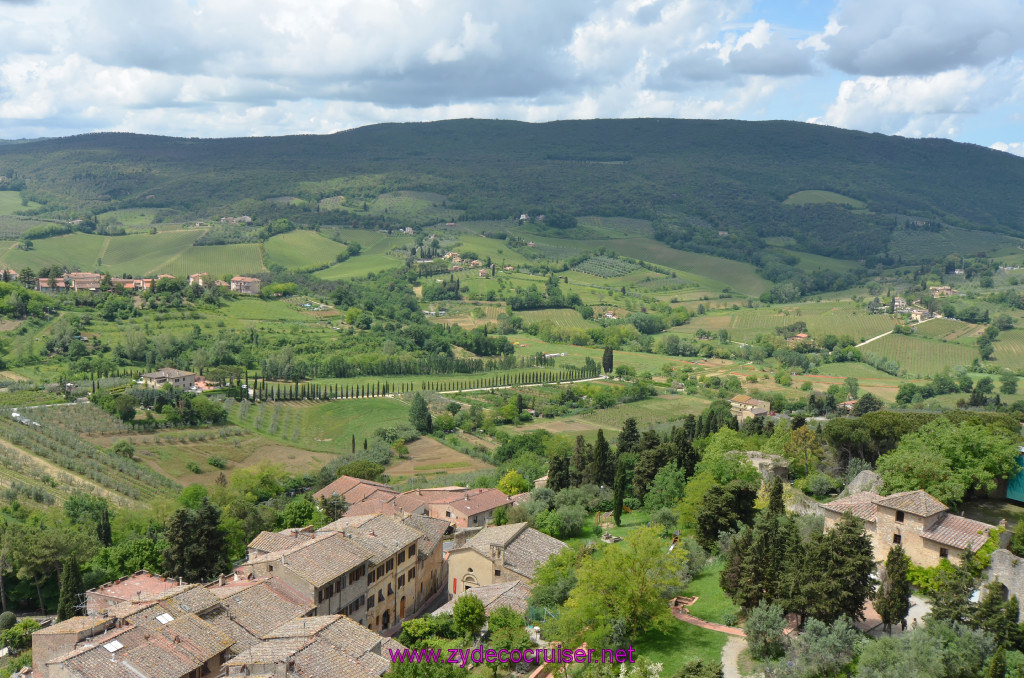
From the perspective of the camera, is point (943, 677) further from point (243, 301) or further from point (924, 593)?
point (243, 301)

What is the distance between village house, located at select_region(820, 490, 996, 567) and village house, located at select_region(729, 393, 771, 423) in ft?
182

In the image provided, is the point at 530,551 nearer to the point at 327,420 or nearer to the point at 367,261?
the point at 327,420

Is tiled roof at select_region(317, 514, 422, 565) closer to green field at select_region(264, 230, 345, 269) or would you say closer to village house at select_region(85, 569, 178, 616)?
village house at select_region(85, 569, 178, 616)

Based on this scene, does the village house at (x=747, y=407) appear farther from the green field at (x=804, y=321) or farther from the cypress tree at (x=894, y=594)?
the cypress tree at (x=894, y=594)

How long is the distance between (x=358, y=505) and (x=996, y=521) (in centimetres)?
3133

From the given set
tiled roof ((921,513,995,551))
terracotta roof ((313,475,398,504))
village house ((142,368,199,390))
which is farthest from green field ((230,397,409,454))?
tiled roof ((921,513,995,551))

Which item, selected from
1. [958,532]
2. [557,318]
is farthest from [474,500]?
[557,318]

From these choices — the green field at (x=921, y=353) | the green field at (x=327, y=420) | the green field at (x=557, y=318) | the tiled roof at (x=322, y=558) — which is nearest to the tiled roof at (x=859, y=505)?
the tiled roof at (x=322, y=558)

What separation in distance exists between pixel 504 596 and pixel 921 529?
15021 mm

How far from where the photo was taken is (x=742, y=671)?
25.1m

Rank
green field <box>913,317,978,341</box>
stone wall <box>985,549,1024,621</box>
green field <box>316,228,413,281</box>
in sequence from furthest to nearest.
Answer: green field <box>316,228,413,281</box> < green field <box>913,317,978,341</box> < stone wall <box>985,549,1024,621</box>

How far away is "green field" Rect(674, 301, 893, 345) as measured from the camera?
13862 centimetres

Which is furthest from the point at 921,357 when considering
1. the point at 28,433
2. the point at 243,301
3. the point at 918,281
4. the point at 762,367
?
the point at 28,433

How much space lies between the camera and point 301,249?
18212 centimetres
